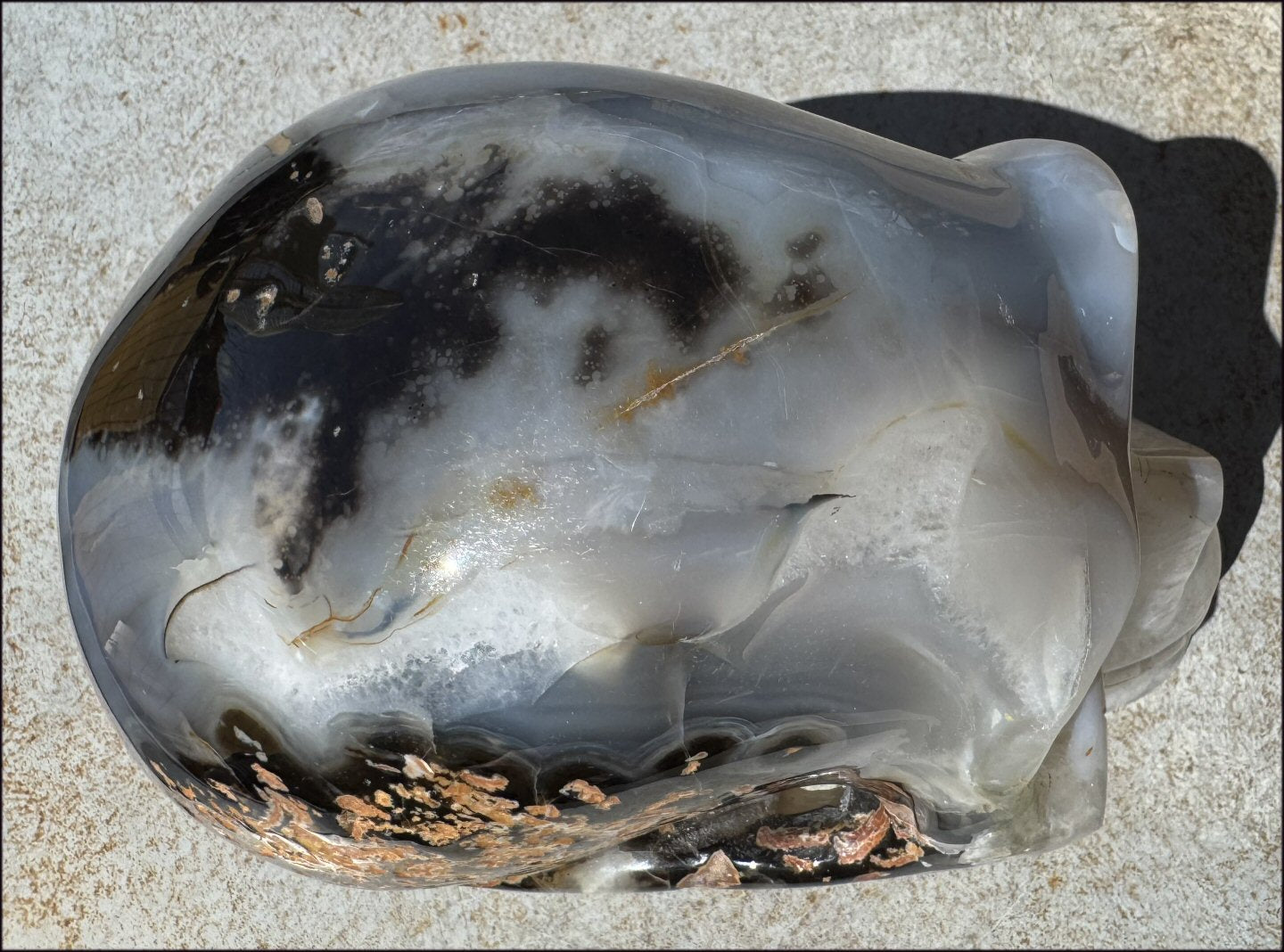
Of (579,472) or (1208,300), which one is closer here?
(579,472)

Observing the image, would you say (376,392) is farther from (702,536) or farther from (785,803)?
(785,803)

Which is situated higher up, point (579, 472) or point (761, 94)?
point (579, 472)

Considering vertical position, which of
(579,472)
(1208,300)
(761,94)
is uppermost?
(579,472)

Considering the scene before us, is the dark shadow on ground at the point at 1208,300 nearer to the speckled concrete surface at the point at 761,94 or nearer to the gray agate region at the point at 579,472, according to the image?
the speckled concrete surface at the point at 761,94

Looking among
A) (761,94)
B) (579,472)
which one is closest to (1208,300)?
(761,94)

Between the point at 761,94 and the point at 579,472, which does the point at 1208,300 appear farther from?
the point at 579,472

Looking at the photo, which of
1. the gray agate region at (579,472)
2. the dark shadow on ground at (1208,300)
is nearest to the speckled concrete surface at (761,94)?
the dark shadow on ground at (1208,300)

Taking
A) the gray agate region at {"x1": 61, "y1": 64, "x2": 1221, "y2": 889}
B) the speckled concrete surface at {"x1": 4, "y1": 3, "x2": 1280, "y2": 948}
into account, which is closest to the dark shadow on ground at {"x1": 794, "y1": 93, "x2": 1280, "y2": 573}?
the speckled concrete surface at {"x1": 4, "y1": 3, "x2": 1280, "y2": 948}
